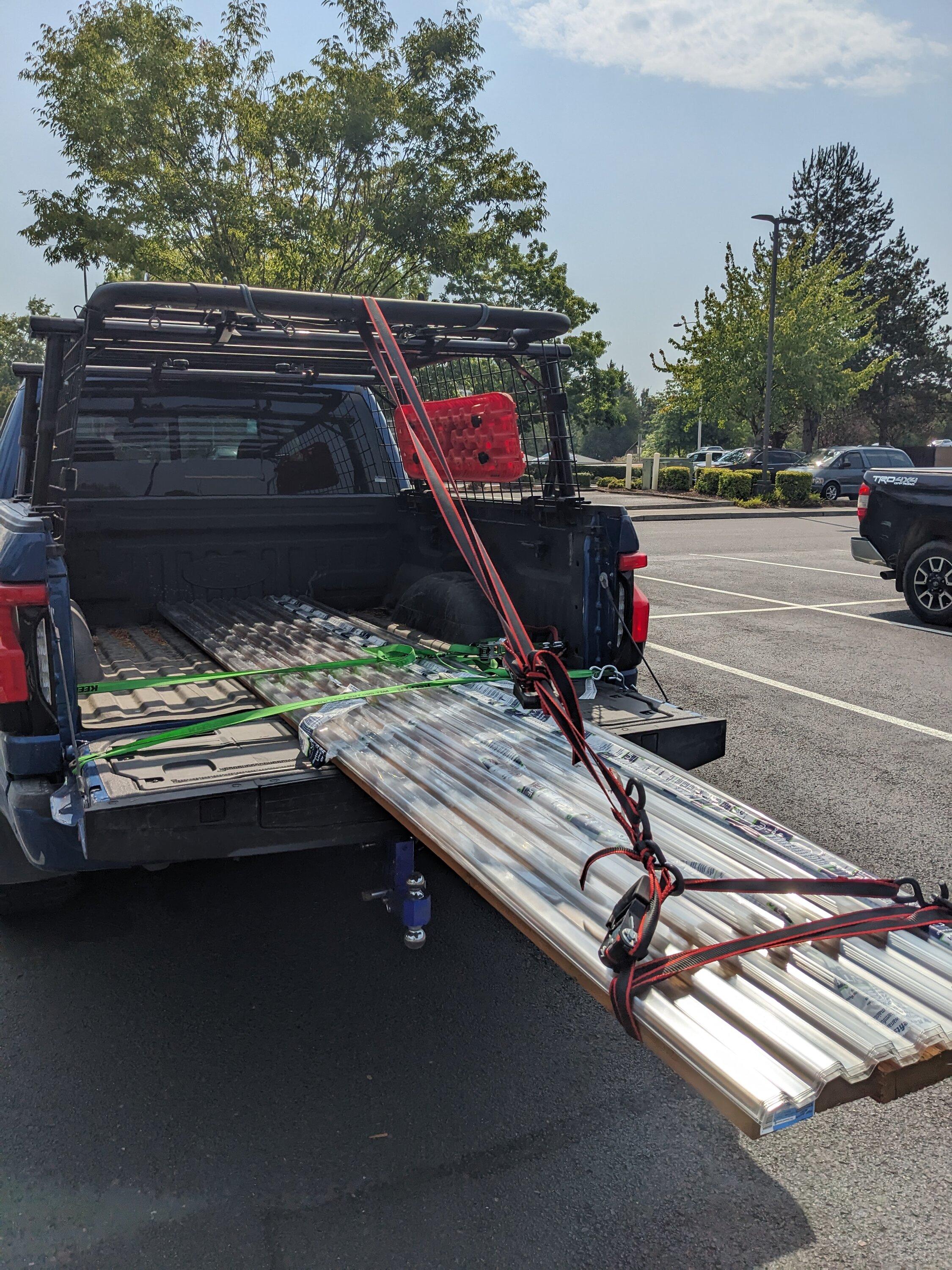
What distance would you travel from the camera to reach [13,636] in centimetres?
296

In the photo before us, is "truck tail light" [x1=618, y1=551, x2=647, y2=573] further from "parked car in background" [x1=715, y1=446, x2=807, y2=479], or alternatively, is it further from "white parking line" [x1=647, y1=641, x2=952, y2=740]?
"parked car in background" [x1=715, y1=446, x2=807, y2=479]

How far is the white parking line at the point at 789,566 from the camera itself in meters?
13.5

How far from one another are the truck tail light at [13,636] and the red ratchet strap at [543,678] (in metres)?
1.25

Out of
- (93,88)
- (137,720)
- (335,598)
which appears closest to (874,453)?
(93,88)

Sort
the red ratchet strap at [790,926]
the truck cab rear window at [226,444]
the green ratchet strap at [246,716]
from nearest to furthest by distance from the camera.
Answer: the red ratchet strap at [790,926]
the green ratchet strap at [246,716]
the truck cab rear window at [226,444]

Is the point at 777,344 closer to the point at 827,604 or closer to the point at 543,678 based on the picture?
the point at 827,604

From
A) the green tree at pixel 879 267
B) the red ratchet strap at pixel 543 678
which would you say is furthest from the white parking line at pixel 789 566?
the green tree at pixel 879 267

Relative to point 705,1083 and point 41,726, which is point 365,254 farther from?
point 705,1083

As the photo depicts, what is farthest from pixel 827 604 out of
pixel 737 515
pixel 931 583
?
pixel 737 515

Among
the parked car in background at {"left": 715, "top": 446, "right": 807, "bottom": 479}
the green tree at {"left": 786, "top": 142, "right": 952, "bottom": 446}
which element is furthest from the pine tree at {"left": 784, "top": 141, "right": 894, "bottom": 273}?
the parked car in background at {"left": 715, "top": 446, "right": 807, "bottom": 479}

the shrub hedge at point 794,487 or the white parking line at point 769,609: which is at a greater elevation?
the shrub hedge at point 794,487

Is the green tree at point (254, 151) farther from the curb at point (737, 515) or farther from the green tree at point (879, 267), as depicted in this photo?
the green tree at point (879, 267)

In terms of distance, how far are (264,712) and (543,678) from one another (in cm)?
113

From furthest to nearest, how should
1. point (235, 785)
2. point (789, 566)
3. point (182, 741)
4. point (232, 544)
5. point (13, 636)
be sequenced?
point (789, 566) < point (232, 544) < point (182, 741) < point (13, 636) < point (235, 785)
